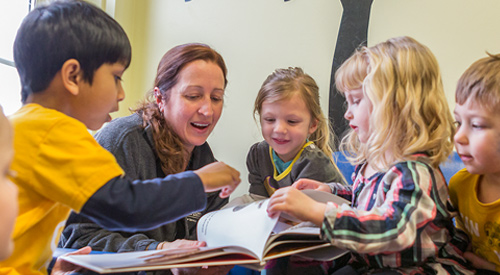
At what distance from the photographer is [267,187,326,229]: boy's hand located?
31.5 inches

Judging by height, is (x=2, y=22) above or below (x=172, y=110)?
above

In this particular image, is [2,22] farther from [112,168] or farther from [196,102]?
[112,168]

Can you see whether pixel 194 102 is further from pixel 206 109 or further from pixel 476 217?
pixel 476 217

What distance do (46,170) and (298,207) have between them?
0.44m

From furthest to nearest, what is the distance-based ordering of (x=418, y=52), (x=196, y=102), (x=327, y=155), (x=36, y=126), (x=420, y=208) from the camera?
1. (x=327, y=155)
2. (x=196, y=102)
3. (x=418, y=52)
4. (x=420, y=208)
5. (x=36, y=126)

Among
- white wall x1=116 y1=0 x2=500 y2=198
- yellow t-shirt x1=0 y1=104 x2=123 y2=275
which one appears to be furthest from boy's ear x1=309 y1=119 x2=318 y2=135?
yellow t-shirt x1=0 y1=104 x2=123 y2=275

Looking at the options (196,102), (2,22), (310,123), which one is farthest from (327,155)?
(2,22)

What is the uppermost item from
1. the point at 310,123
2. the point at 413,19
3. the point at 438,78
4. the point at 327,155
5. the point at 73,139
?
the point at 413,19

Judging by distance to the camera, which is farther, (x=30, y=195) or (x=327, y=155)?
(x=327, y=155)

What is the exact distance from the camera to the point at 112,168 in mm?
705

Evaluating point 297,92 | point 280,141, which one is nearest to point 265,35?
point 297,92

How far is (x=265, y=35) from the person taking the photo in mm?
2117

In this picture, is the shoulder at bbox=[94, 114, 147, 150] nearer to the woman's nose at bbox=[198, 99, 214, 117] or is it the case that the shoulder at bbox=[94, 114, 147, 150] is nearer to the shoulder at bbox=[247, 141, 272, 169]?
the woman's nose at bbox=[198, 99, 214, 117]

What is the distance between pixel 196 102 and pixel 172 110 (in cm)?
8
